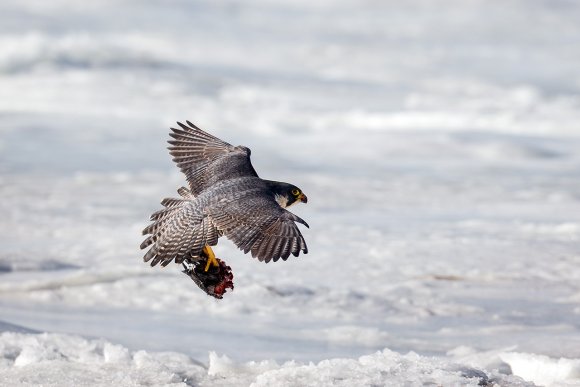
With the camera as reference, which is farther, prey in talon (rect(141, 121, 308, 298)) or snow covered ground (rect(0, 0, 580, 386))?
snow covered ground (rect(0, 0, 580, 386))

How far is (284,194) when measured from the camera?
4.88 m

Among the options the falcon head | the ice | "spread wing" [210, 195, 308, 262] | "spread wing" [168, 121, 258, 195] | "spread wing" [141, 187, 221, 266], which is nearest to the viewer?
the ice

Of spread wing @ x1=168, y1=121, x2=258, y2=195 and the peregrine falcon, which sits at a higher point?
spread wing @ x1=168, y1=121, x2=258, y2=195

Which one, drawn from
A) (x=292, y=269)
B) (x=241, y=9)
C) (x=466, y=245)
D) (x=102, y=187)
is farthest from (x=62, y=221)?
(x=241, y=9)

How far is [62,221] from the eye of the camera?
771 centimetres

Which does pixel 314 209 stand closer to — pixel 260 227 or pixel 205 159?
pixel 205 159

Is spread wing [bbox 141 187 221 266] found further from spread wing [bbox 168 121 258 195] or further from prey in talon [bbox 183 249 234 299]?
spread wing [bbox 168 121 258 195]

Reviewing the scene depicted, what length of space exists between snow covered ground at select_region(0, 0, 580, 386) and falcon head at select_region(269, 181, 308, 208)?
2.14 ft

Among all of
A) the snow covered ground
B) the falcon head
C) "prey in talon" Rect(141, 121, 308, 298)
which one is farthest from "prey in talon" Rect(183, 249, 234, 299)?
the falcon head

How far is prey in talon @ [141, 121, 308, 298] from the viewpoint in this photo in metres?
4.14

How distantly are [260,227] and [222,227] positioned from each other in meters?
0.17

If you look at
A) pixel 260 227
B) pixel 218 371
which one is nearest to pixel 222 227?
Result: pixel 260 227

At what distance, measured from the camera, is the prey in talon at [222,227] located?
163 inches

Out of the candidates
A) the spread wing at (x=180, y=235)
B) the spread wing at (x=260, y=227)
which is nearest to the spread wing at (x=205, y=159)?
the spread wing at (x=180, y=235)
